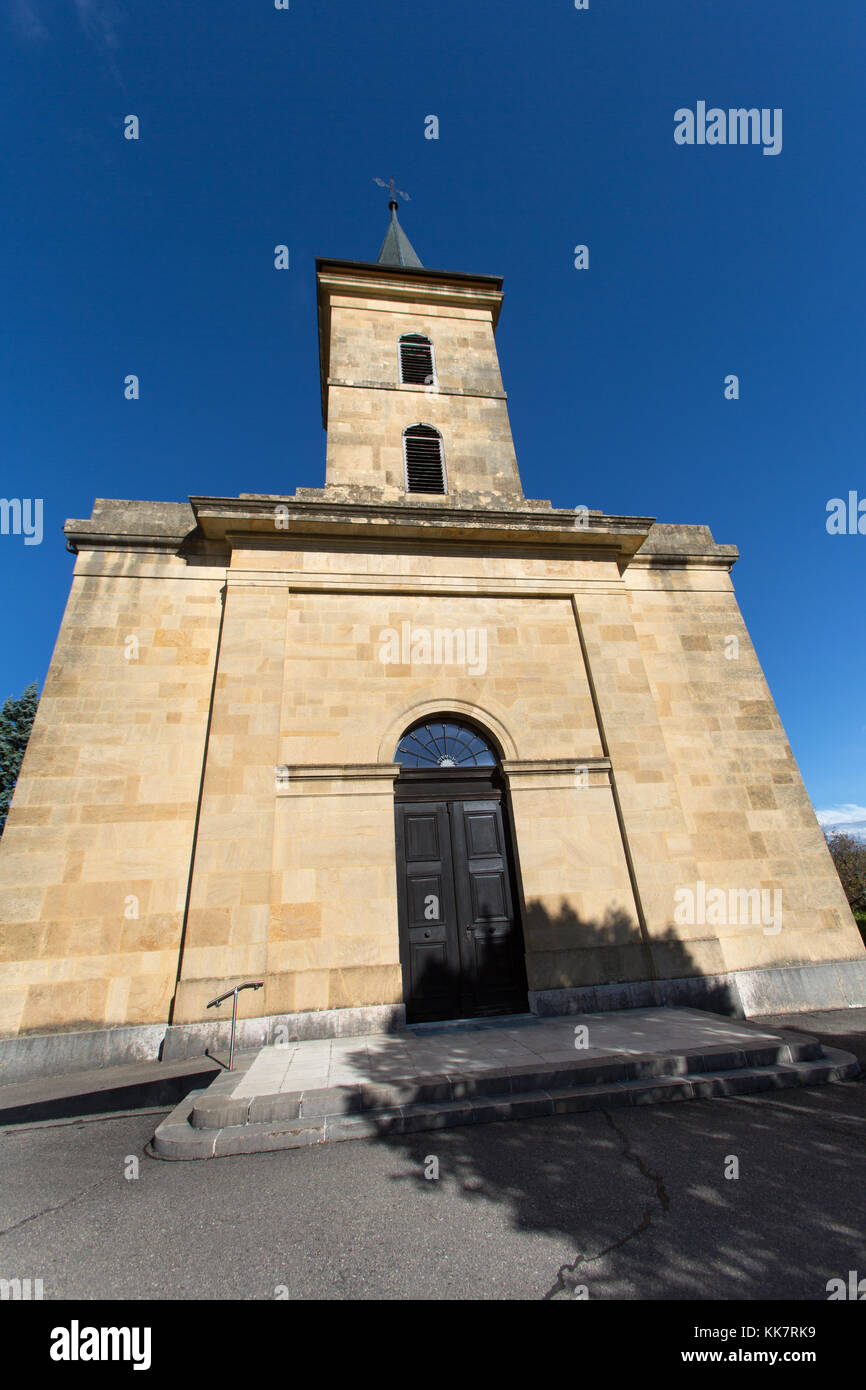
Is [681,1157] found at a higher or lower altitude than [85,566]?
lower

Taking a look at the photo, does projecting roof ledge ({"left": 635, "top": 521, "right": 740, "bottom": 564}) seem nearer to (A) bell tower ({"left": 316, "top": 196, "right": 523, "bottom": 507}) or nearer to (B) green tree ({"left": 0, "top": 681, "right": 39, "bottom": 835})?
(A) bell tower ({"left": 316, "top": 196, "right": 523, "bottom": 507})

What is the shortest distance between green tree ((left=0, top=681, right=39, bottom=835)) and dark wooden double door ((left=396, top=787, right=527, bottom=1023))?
26984 mm

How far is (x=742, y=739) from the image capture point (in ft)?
34.9

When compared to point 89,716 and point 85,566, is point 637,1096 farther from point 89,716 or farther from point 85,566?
point 85,566

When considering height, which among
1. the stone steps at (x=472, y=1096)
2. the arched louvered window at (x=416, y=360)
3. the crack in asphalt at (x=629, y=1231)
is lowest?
the crack in asphalt at (x=629, y=1231)

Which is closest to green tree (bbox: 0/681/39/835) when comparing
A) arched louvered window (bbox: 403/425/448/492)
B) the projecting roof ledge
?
arched louvered window (bbox: 403/425/448/492)

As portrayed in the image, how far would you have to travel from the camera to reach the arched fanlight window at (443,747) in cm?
945

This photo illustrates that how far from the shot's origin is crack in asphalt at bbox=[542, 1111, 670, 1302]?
2813 millimetres

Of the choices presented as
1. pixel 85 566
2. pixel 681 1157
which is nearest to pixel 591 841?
pixel 681 1157

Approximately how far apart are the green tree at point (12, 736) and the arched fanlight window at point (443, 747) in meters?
26.5

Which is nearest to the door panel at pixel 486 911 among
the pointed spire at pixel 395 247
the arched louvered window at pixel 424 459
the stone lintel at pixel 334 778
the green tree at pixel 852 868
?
the stone lintel at pixel 334 778

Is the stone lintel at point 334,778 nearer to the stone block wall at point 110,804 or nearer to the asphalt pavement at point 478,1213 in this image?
the stone block wall at point 110,804
